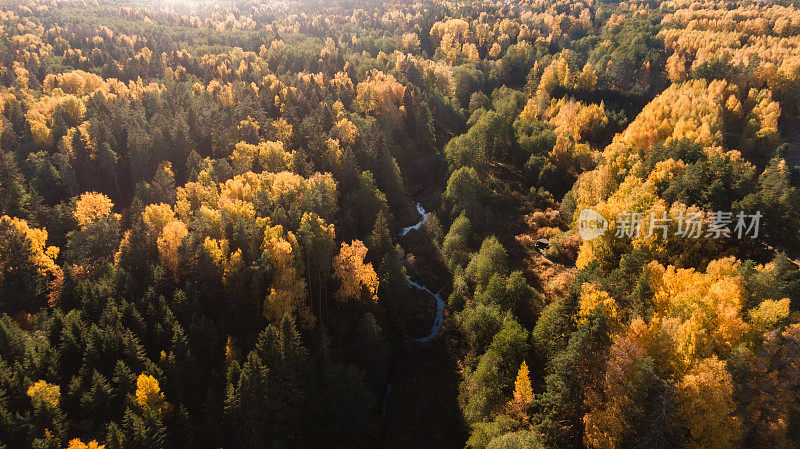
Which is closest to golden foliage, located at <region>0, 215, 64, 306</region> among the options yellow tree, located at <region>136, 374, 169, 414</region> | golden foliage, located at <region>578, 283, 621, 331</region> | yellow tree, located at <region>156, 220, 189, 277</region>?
yellow tree, located at <region>156, 220, 189, 277</region>

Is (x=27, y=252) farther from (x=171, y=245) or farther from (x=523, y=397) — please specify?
(x=523, y=397)

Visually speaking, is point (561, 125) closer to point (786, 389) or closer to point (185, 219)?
point (786, 389)

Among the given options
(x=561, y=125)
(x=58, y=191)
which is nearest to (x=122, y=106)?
(x=58, y=191)

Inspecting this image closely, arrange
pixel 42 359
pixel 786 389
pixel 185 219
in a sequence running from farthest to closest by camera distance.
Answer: pixel 185 219 → pixel 42 359 → pixel 786 389

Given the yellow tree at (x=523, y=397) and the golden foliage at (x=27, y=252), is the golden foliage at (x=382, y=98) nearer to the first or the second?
the golden foliage at (x=27, y=252)

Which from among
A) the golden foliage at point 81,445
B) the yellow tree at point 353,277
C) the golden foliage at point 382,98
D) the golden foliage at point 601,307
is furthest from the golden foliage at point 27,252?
the golden foliage at point 382,98

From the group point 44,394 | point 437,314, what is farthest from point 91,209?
point 437,314
